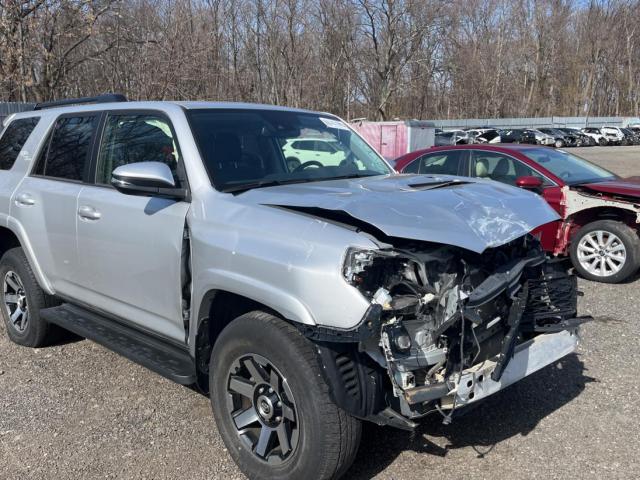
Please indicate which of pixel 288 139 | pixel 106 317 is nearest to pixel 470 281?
pixel 288 139

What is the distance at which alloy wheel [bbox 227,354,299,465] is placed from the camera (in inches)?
115

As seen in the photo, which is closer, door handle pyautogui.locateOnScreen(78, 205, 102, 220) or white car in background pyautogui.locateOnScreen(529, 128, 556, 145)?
door handle pyautogui.locateOnScreen(78, 205, 102, 220)

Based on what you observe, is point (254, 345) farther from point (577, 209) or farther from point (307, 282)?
point (577, 209)

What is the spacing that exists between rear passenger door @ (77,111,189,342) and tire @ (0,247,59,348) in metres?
0.76

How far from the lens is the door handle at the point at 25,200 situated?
4.66 metres

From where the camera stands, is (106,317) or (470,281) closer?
(470,281)

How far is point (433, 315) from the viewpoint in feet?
9.14

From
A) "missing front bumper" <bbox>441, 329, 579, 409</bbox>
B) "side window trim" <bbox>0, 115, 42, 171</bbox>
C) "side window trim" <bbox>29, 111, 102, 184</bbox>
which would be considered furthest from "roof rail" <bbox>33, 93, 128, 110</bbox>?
"missing front bumper" <bbox>441, 329, 579, 409</bbox>

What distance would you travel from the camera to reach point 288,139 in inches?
164

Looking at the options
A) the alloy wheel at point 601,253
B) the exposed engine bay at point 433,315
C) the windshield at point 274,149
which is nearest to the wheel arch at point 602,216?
the alloy wheel at point 601,253

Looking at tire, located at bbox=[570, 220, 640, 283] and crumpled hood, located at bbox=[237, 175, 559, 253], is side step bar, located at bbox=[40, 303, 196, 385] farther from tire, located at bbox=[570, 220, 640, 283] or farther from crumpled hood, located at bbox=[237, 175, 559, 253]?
tire, located at bbox=[570, 220, 640, 283]

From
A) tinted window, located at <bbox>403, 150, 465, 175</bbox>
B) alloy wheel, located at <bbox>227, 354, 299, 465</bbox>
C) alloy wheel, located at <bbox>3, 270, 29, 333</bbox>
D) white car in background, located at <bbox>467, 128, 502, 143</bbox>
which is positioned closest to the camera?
alloy wheel, located at <bbox>227, 354, 299, 465</bbox>

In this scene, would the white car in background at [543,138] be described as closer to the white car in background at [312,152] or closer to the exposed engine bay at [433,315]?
the white car in background at [312,152]

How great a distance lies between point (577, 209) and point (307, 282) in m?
5.40
